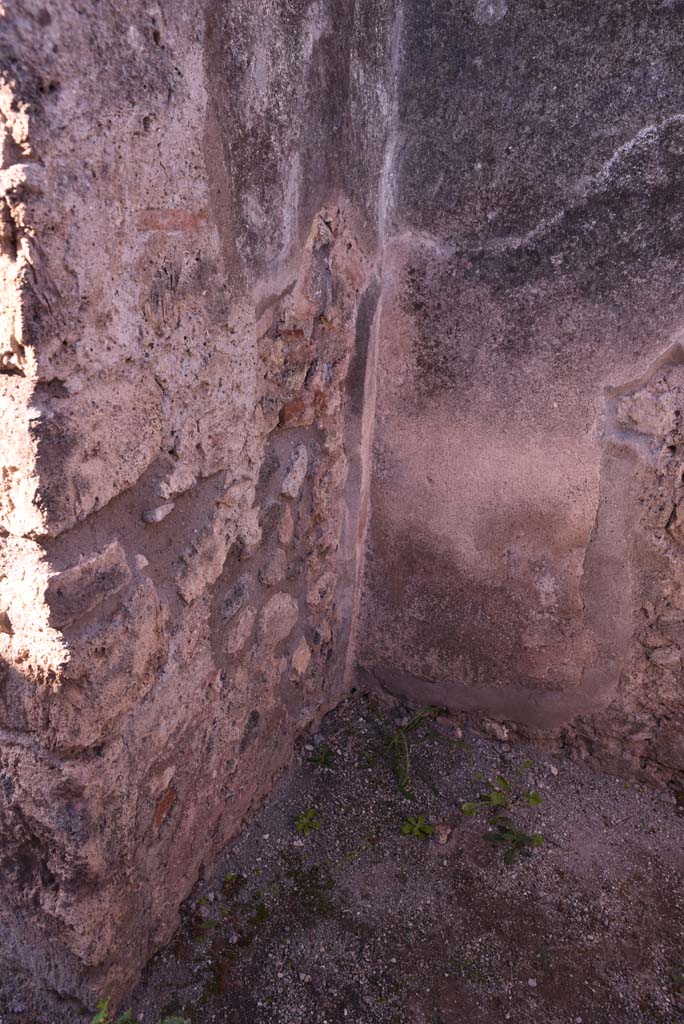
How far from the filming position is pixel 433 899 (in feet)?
5.57

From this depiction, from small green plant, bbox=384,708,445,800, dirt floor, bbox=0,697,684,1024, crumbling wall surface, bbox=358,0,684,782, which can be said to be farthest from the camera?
small green plant, bbox=384,708,445,800

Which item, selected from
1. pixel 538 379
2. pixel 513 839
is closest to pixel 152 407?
pixel 538 379

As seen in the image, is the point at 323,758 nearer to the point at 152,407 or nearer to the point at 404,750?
the point at 404,750

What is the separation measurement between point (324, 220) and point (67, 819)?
3.94 feet

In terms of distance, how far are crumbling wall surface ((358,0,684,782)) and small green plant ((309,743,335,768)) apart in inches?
12.4

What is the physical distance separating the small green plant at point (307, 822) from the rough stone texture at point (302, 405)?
4.7 inches

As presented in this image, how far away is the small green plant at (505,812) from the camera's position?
1.83 metres

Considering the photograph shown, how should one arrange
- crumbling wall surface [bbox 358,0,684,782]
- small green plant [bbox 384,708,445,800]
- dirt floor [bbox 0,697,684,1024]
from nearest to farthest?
1. dirt floor [bbox 0,697,684,1024]
2. crumbling wall surface [bbox 358,0,684,782]
3. small green plant [bbox 384,708,445,800]

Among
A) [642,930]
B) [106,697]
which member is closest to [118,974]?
[106,697]

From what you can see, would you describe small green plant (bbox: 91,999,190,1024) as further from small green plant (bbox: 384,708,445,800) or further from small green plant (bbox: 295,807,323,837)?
small green plant (bbox: 384,708,445,800)

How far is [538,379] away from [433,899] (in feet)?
3.85

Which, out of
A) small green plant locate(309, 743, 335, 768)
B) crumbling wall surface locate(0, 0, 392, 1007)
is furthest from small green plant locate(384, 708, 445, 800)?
crumbling wall surface locate(0, 0, 392, 1007)

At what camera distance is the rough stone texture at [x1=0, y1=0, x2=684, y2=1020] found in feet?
3.60

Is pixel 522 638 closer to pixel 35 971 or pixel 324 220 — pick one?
pixel 324 220
